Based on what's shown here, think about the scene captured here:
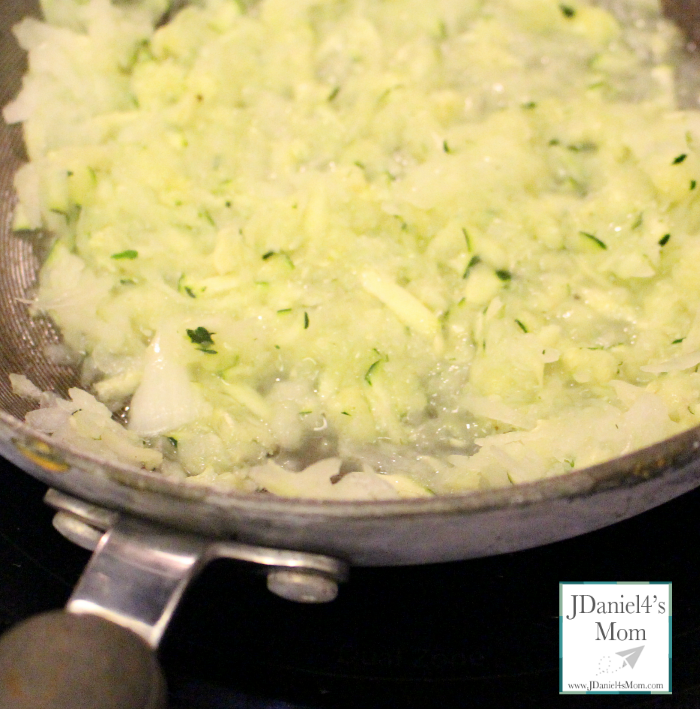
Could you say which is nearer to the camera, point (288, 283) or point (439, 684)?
point (439, 684)

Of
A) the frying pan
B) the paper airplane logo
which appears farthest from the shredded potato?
the paper airplane logo

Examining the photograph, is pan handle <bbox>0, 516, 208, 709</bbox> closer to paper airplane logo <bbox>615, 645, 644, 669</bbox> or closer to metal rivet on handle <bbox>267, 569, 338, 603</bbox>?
metal rivet on handle <bbox>267, 569, 338, 603</bbox>

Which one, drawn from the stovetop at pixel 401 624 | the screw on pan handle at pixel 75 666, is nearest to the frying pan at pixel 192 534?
the screw on pan handle at pixel 75 666

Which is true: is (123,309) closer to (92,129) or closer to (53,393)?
(53,393)

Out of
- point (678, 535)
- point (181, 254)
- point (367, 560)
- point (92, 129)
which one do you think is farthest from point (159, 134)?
point (678, 535)

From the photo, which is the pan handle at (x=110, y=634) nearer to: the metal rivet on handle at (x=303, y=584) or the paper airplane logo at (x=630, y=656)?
the metal rivet on handle at (x=303, y=584)
